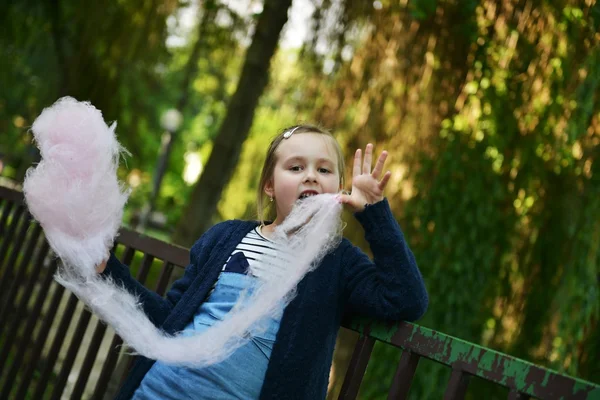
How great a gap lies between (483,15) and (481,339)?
1734 millimetres

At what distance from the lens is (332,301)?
181 centimetres

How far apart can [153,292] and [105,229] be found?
329 mm

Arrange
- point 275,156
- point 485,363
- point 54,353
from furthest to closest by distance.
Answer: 1. point 54,353
2. point 275,156
3. point 485,363

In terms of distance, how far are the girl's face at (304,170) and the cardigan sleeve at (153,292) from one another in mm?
272

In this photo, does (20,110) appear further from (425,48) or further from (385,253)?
(385,253)

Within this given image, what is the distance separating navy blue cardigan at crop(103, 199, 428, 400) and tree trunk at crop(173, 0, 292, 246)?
247 cm

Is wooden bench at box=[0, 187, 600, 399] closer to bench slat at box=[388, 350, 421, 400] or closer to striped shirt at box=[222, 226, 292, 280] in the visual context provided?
bench slat at box=[388, 350, 421, 400]

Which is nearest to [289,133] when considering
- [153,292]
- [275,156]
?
[275,156]

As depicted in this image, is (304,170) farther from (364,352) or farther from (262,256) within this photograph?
(364,352)

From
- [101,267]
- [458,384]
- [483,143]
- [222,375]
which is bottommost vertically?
[222,375]

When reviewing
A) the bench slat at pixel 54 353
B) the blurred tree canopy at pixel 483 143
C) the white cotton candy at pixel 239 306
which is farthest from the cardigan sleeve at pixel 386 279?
the bench slat at pixel 54 353

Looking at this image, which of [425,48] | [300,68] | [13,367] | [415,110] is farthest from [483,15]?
[13,367]

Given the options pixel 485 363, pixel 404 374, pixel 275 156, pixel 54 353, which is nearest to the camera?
pixel 485 363

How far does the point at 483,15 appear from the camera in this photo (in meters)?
3.71
